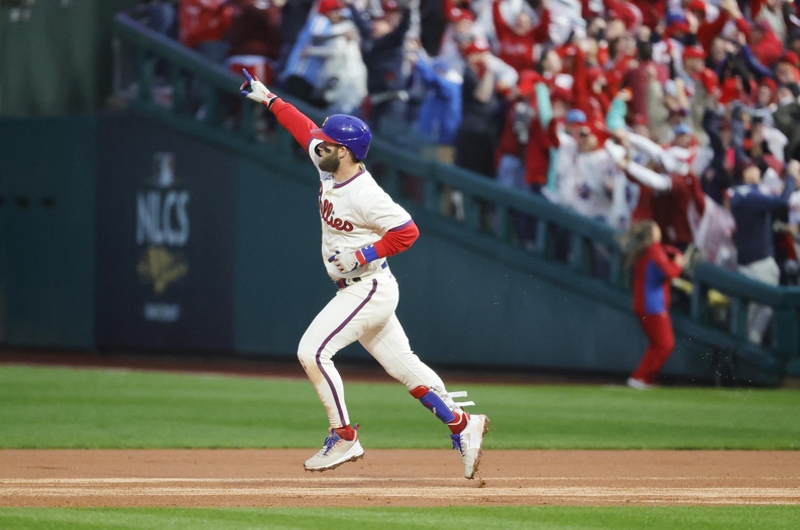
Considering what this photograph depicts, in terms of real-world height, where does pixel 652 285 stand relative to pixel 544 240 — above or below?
Answer: above

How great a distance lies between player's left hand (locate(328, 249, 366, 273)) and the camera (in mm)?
7320

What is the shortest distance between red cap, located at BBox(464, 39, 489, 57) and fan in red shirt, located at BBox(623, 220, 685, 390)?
2697 millimetres

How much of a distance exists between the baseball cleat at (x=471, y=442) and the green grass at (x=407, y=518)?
925mm

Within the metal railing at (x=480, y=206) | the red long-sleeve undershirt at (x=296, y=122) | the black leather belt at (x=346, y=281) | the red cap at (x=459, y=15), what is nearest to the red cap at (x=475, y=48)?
the red cap at (x=459, y=15)

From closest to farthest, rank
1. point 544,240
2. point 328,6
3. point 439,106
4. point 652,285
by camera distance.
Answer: point 652,285 < point 439,106 < point 544,240 < point 328,6

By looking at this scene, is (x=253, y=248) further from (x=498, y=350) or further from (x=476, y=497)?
(x=476, y=497)

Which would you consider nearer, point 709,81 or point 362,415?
point 362,415

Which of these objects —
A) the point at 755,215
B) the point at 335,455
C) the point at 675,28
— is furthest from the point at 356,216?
the point at 675,28

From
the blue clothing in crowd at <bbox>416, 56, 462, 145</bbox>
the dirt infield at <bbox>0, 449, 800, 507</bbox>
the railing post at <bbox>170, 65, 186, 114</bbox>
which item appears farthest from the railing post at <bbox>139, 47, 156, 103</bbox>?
the dirt infield at <bbox>0, 449, 800, 507</bbox>

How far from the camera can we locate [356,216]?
7.33 m

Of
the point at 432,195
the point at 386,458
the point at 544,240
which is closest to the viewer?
the point at 386,458

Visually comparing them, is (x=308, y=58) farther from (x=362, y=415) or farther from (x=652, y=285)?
(x=362, y=415)

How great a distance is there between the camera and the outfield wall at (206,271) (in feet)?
52.4

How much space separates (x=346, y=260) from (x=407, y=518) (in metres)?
1.71
